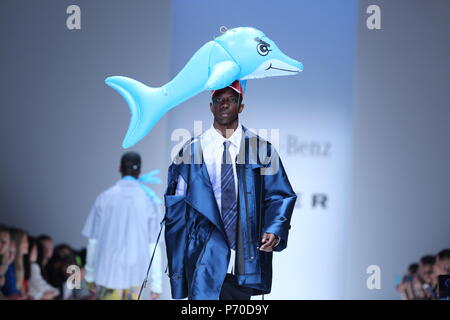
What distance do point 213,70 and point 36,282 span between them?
7.46 ft

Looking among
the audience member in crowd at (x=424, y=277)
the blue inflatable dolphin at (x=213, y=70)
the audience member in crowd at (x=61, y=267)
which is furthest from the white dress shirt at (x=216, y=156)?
the audience member in crowd at (x=424, y=277)

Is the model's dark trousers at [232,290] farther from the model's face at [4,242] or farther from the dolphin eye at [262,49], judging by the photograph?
the model's face at [4,242]

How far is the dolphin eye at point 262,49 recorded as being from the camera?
128 inches

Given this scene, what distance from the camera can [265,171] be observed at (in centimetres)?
311

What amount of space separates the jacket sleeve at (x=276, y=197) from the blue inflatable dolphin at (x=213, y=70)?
17.8 inches

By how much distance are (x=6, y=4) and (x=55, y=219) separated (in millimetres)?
1583

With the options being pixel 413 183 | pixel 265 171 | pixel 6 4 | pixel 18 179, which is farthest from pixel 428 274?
pixel 6 4

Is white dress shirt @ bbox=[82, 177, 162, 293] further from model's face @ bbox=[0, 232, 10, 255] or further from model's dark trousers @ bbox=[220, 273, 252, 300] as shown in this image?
model's dark trousers @ bbox=[220, 273, 252, 300]

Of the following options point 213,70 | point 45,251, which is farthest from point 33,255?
point 213,70

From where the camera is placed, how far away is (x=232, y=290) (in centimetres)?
310

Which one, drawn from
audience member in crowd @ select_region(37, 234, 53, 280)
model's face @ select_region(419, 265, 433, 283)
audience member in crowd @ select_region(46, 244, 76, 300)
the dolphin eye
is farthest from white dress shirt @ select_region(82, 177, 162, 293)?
model's face @ select_region(419, 265, 433, 283)
